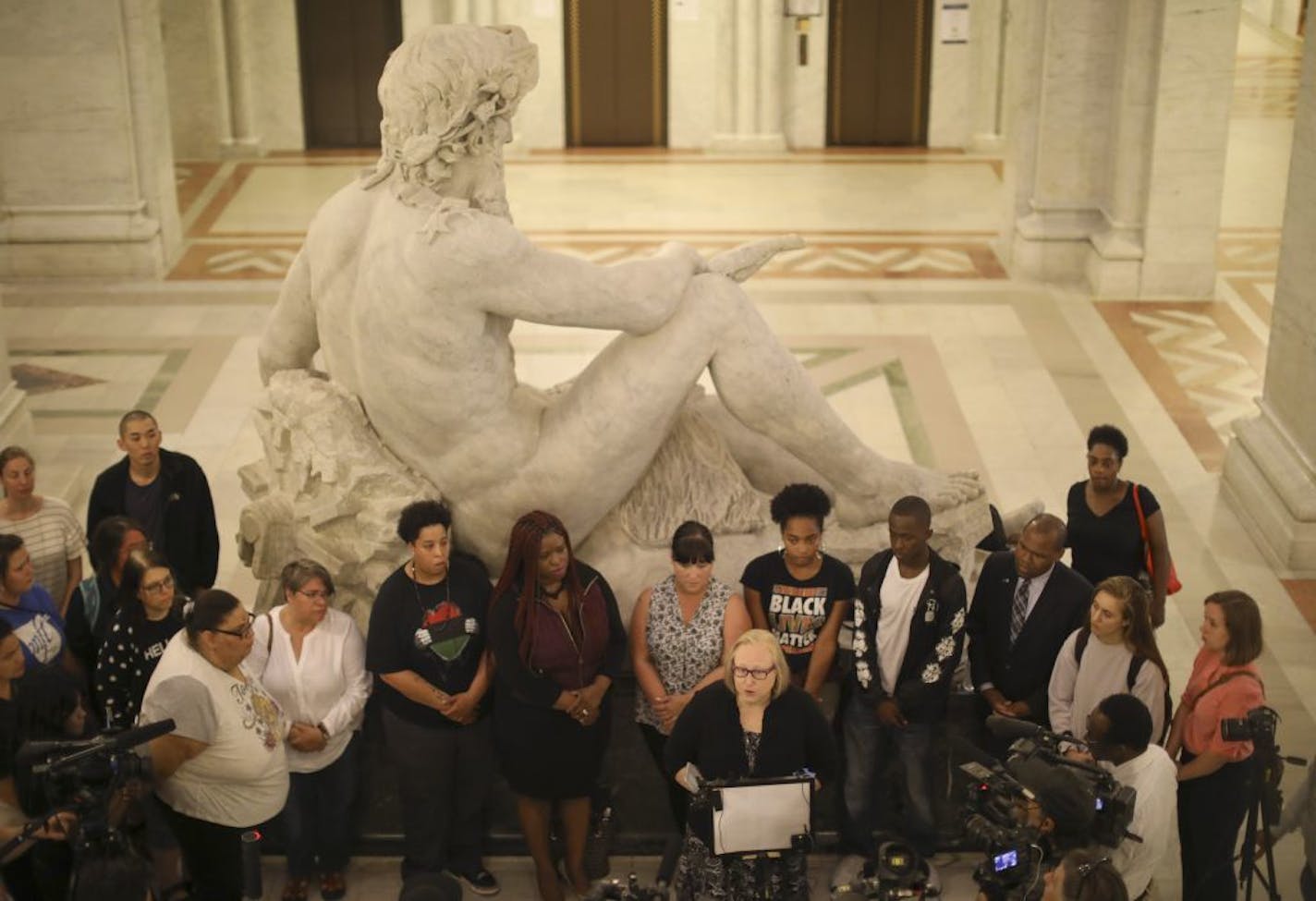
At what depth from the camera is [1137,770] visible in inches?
189

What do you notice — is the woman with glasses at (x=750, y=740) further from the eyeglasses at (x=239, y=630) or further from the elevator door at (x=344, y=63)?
the elevator door at (x=344, y=63)

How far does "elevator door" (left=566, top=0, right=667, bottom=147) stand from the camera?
17.2 metres

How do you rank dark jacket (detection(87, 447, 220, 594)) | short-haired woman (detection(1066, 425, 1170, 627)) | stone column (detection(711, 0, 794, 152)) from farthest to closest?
1. stone column (detection(711, 0, 794, 152))
2. dark jacket (detection(87, 447, 220, 594))
3. short-haired woman (detection(1066, 425, 1170, 627))

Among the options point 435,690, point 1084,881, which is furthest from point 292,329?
point 1084,881

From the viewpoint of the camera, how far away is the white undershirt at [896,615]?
5.43 meters

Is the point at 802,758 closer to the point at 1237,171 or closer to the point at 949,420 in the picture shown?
the point at 949,420

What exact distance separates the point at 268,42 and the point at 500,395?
482 inches

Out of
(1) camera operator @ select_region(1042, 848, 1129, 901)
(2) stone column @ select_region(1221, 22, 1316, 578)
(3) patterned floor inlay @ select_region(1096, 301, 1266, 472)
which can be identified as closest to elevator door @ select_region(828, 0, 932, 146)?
(3) patterned floor inlay @ select_region(1096, 301, 1266, 472)

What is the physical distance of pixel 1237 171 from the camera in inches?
632

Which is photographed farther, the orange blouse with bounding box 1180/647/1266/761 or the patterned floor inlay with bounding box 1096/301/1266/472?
the patterned floor inlay with bounding box 1096/301/1266/472

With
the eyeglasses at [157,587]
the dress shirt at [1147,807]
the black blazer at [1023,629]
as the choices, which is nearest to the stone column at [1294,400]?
the black blazer at [1023,629]

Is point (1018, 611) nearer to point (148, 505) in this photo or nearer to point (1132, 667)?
point (1132, 667)

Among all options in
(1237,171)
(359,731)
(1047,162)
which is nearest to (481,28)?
(359,731)

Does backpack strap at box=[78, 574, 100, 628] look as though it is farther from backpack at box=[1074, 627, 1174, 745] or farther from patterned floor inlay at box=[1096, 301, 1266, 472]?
patterned floor inlay at box=[1096, 301, 1266, 472]
